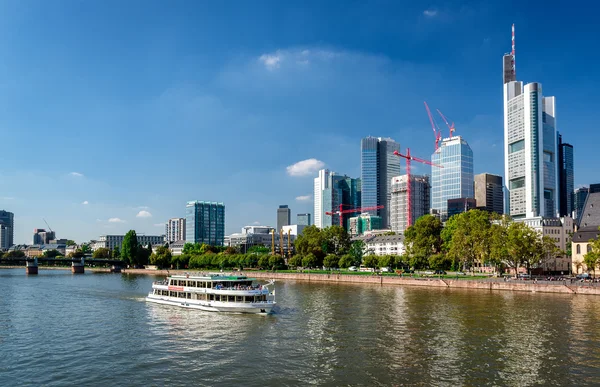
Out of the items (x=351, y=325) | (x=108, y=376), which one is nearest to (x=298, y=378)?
(x=108, y=376)

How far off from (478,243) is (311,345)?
9759 centimetres

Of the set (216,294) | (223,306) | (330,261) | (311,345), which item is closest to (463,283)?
(216,294)

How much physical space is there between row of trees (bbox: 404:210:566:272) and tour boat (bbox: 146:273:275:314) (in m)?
68.3

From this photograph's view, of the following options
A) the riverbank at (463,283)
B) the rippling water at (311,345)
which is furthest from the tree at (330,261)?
the rippling water at (311,345)

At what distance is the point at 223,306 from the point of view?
75125 mm

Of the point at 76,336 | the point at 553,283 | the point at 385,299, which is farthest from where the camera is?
the point at 553,283

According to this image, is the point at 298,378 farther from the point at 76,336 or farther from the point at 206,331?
the point at 76,336

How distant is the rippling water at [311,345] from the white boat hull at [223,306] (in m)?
1.94

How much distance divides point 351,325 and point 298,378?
23.6 metres

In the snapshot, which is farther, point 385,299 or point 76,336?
point 385,299

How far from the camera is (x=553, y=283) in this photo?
10281 centimetres

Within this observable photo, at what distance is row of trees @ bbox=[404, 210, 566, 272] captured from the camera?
4798 inches

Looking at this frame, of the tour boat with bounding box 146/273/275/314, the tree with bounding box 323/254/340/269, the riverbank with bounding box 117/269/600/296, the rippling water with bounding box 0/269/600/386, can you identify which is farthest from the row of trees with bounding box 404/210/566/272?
the tour boat with bounding box 146/273/275/314

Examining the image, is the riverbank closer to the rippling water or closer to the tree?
the rippling water
